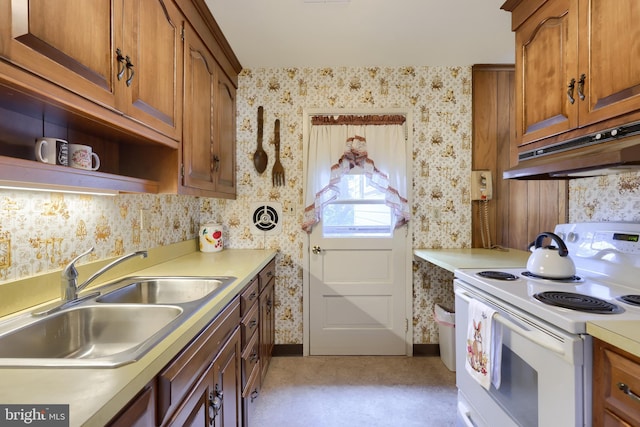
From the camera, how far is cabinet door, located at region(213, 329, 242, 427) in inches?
45.1

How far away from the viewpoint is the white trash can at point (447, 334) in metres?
2.31

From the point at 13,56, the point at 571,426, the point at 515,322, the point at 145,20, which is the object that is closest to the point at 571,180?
the point at 515,322

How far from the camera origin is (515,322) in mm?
1194

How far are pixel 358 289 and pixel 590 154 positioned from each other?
72.2 inches

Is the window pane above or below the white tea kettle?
above

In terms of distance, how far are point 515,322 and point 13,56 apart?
1.77 meters

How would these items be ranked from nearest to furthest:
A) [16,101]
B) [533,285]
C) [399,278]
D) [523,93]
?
[16,101], [533,285], [523,93], [399,278]

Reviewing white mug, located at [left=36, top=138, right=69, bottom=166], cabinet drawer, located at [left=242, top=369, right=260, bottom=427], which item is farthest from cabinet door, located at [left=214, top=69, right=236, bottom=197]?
cabinet drawer, located at [left=242, top=369, right=260, bottom=427]

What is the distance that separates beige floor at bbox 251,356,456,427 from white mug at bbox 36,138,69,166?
1.71 meters

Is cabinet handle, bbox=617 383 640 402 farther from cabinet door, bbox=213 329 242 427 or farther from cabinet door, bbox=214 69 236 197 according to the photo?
cabinet door, bbox=214 69 236 197

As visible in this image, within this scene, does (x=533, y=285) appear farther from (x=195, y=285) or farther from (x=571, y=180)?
(x=195, y=285)

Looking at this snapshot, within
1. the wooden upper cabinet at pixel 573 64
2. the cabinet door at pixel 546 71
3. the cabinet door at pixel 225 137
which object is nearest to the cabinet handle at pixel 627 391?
the wooden upper cabinet at pixel 573 64

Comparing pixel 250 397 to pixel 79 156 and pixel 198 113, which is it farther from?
pixel 198 113

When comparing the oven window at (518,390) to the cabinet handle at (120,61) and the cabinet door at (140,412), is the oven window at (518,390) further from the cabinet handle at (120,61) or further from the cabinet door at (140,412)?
the cabinet handle at (120,61)
